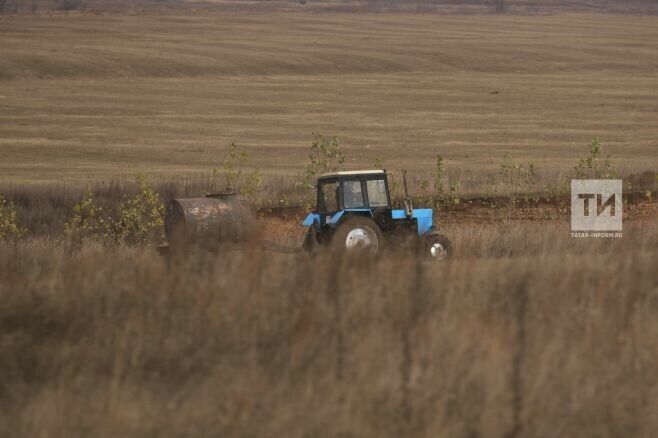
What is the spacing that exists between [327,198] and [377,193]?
2.35ft

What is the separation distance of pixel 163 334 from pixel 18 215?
15.3 metres

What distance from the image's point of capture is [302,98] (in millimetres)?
59281

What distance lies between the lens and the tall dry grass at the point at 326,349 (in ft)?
22.3

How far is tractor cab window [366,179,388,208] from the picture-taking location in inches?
613

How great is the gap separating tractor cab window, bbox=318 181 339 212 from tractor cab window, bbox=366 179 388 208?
0.49 m

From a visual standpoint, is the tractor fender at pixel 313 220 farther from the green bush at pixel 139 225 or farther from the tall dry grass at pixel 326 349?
the tall dry grass at pixel 326 349

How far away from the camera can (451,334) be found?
24.7 feet

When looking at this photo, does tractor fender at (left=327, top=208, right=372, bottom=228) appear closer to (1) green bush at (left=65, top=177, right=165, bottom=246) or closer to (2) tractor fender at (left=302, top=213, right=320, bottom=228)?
(2) tractor fender at (left=302, top=213, right=320, bottom=228)

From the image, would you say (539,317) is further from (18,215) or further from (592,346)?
(18,215)

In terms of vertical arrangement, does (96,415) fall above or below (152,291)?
below

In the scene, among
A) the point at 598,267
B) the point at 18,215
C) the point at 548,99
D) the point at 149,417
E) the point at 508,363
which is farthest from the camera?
the point at 548,99

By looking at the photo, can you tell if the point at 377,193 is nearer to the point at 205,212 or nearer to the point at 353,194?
the point at 353,194

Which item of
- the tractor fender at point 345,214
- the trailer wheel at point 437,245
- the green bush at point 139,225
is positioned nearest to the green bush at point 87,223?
the green bush at point 139,225

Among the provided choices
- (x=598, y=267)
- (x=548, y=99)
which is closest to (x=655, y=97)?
(x=548, y=99)
